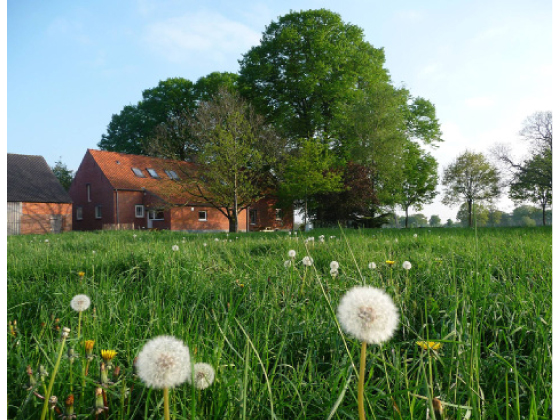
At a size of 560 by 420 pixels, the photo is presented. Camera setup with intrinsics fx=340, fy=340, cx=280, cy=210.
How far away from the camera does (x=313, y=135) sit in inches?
1177

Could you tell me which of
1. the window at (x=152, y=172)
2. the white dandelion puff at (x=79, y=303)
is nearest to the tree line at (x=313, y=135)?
the window at (x=152, y=172)

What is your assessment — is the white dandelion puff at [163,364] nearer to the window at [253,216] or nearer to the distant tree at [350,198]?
the distant tree at [350,198]

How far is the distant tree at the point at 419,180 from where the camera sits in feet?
103

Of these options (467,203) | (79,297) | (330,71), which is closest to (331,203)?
(330,71)

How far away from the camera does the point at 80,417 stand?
1036mm

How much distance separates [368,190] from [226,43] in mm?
27919

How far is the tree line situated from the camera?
24.1 meters

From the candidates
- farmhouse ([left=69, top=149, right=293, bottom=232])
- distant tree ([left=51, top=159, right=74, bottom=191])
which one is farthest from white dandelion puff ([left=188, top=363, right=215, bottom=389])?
distant tree ([left=51, top=159, right=74, bottom=191])

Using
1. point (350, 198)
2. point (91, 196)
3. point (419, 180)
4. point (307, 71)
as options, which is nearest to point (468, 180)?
point (419, 180)

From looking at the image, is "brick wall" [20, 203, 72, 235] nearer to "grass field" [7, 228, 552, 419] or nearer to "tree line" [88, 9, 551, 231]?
"tree line" [88, 9, 551, 231]

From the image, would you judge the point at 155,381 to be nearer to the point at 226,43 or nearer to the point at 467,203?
the point at 226,43

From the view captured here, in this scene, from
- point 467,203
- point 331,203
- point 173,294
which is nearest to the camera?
point 173,294

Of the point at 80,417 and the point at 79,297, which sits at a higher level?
the point at 79,297

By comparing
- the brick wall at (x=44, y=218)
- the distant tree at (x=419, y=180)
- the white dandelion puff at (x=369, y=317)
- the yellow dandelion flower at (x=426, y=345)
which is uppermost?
the distant tree at (x=419, y=180)
